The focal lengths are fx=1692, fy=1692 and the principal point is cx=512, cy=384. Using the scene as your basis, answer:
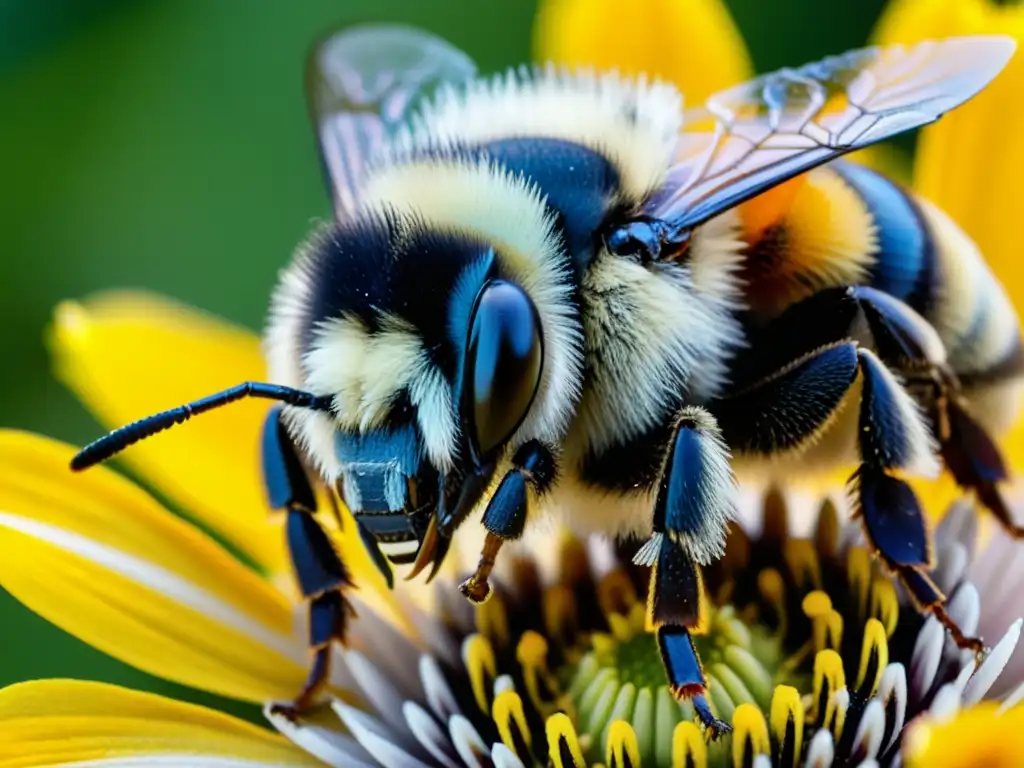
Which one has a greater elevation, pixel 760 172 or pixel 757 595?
pixel 760 172

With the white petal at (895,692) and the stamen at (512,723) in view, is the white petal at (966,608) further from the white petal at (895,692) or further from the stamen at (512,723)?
the stamen at (512,723)

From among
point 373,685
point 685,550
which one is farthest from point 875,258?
point 373,685

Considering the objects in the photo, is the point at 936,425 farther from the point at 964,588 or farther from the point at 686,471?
the point at 686,471

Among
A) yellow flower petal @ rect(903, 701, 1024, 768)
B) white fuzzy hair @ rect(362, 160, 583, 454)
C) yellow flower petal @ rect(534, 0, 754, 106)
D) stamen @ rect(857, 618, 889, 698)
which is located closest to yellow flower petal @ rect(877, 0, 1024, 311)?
yellow flower petal @ rect(534, 0, 754, 106)

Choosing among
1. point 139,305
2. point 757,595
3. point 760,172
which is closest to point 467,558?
point 757,595

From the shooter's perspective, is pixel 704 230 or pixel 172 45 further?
pixel 172 45

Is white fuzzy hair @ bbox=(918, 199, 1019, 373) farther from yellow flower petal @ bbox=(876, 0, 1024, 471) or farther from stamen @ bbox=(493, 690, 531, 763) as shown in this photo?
stamen @ bbox=(493, 690, 531, 763)

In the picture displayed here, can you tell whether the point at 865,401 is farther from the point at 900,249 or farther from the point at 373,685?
the point at 373,685
